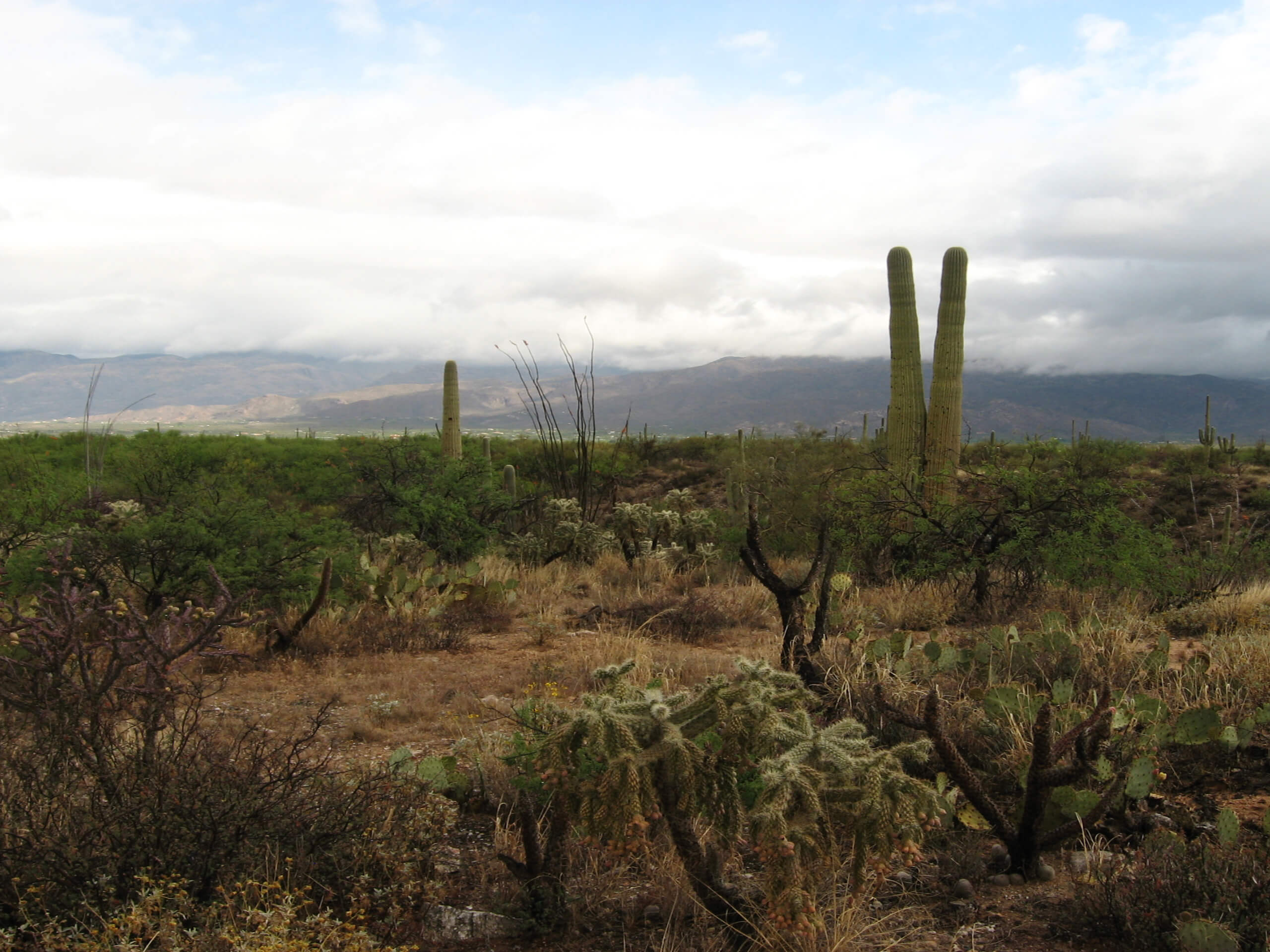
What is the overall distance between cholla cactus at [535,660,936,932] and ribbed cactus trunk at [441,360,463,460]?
1554cm

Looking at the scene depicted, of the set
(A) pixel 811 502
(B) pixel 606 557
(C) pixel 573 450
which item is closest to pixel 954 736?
(B) pixel 606 557

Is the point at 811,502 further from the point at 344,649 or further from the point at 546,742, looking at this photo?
the point at 546,742

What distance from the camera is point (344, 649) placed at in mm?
7898

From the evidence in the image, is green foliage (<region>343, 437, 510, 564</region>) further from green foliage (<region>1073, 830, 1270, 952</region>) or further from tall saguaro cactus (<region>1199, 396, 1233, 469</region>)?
tall saguaro cactus (<region>1199, 396, 1233, 469</region>)

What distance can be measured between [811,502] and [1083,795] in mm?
10568

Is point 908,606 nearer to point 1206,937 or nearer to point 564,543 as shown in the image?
point 564,543

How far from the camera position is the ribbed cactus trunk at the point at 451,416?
19391 millimetres

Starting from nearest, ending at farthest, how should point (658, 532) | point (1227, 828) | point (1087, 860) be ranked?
point (1227, 828), point (1087, 860), point (658, 532)

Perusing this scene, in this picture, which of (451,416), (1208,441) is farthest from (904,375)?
(1208,441)

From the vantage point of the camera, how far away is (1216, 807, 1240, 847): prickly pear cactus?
3.68m

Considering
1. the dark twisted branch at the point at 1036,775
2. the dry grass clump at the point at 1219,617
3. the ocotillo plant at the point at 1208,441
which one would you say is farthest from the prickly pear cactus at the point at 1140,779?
the ocotillo plant at the point at 1208,441

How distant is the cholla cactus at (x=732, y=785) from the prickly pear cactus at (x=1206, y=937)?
0.85m

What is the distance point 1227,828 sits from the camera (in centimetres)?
368

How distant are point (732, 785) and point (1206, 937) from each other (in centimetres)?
157
